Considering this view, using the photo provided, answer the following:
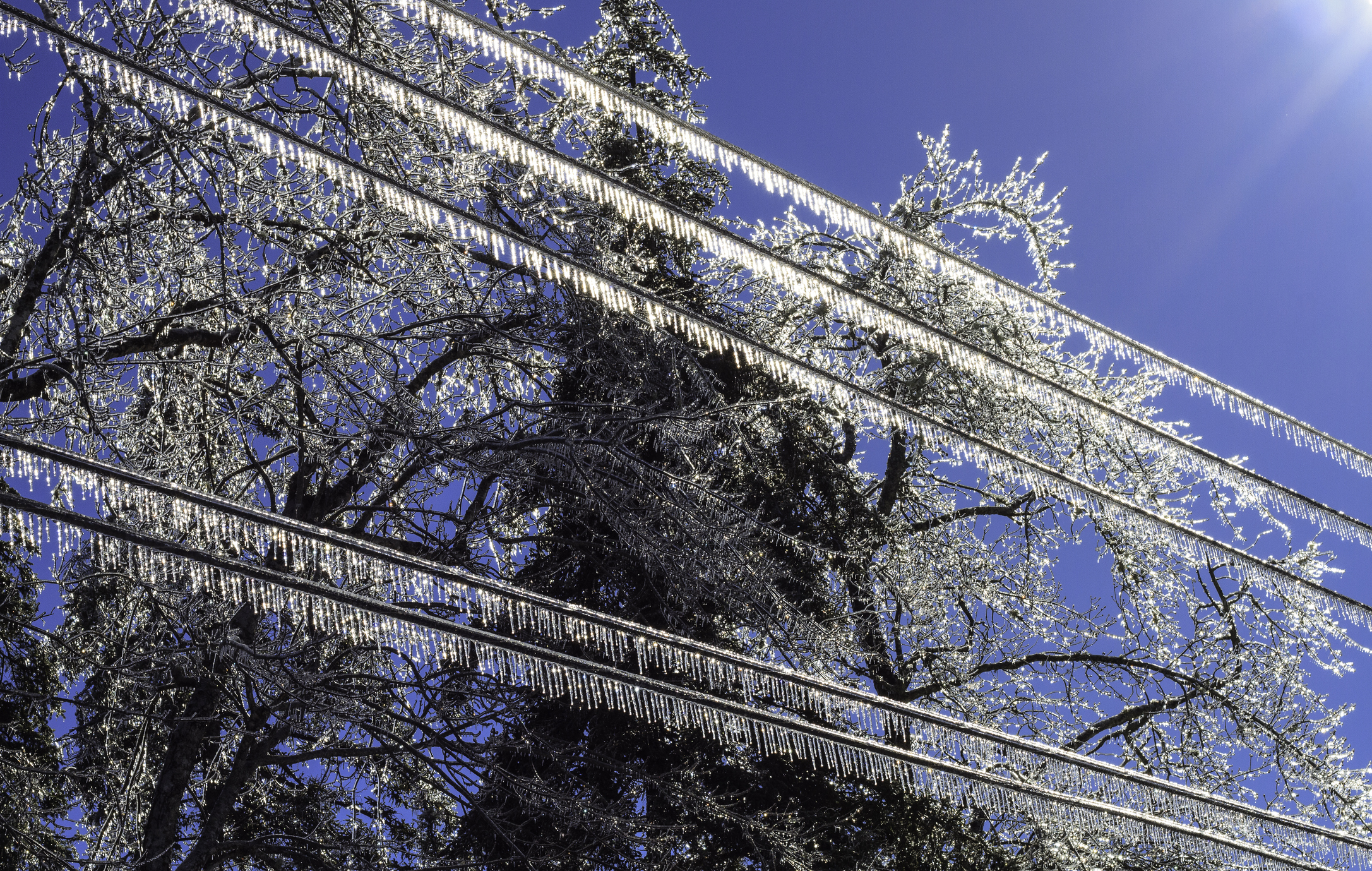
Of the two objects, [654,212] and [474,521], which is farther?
[474,521]

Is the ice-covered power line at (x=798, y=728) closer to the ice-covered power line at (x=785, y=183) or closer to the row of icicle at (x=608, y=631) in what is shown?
the row of icicle at (x=608, y=631)

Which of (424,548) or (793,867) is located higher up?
(424,548)

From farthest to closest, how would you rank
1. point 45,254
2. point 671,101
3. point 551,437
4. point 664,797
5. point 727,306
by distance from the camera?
point 671,101 → point 727,306 → point 664,797 → point 551,437 → point 45,254

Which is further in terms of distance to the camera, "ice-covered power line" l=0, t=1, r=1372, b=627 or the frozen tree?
the frozen tree

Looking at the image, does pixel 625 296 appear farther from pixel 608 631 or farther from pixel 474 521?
pixel 474 521

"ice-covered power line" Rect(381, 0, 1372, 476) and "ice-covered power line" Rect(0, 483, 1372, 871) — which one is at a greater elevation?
"ice-covered power line" Rect(381, 0, 1372, 476)

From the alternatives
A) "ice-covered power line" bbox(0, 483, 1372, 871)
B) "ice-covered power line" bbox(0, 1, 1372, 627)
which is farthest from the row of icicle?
"ice-covered power line" bbox(0, 1, 1372, 627)

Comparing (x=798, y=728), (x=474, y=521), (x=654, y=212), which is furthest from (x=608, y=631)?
(x=474, y=521)

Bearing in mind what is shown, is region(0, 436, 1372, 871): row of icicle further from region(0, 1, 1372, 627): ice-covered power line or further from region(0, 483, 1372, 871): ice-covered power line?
region(0, 1, 1372, 627): ice-covered power line

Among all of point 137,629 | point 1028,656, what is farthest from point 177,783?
point 1028,656

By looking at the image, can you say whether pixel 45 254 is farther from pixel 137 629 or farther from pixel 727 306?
pixel 727 306

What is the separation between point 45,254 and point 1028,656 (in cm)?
944

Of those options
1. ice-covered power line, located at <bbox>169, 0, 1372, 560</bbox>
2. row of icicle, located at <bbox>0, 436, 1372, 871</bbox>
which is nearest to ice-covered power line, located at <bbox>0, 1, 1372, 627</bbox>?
ice-covered power line, located at <bbox>169, 0, 1372, 560</bbox>

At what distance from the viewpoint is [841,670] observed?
9.13 m
